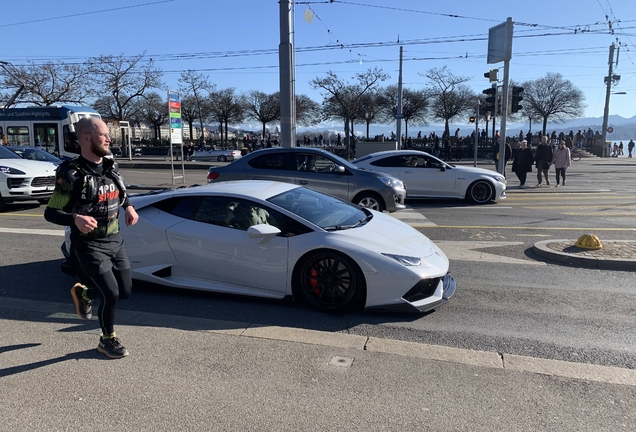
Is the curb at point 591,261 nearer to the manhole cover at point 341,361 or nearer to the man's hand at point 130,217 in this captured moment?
the manhole cover at point 341,361

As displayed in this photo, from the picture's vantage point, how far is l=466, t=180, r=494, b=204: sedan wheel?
13219mm

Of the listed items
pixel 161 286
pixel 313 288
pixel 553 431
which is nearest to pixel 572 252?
pixel 313 288

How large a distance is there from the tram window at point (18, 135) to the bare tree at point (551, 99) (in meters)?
46.1

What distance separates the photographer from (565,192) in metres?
15.7

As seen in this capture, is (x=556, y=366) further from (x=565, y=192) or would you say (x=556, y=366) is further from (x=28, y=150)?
(x=28, y=150)

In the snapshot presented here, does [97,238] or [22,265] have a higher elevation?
[97,238]

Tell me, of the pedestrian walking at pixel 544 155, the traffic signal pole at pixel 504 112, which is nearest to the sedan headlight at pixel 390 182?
the pedestrian walking at pixel 544 155

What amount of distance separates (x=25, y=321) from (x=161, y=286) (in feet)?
4.54

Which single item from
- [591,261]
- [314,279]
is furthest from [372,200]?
[314,279]

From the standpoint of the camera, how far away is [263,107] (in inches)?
2060

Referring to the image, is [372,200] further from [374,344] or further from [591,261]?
[374,344]

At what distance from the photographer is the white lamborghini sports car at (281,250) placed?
15.0 feet

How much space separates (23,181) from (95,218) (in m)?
10.1

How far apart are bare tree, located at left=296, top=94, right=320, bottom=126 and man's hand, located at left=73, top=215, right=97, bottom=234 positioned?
4943 centimetres
